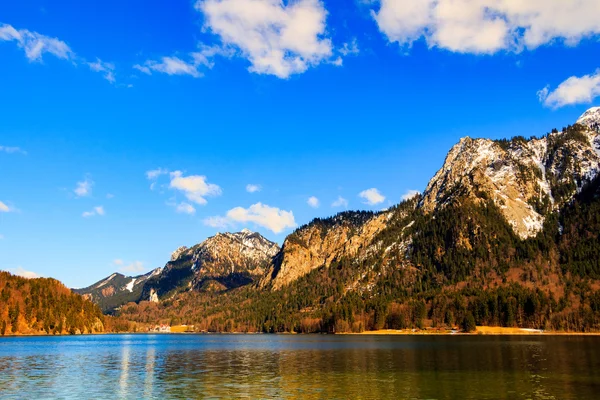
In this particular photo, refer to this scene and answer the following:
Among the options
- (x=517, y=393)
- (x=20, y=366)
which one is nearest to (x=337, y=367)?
(x=517, y=393)

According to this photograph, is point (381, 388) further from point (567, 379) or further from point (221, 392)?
point (567, 379)

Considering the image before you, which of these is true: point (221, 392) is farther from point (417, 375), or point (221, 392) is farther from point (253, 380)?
point (417, 375)

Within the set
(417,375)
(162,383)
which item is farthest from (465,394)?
(162,383)

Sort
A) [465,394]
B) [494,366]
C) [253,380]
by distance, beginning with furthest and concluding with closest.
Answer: [494,366] < [253,380] < [465,394]

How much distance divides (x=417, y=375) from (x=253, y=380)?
81.1 ft

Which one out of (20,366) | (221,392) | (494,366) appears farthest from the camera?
(20,366)

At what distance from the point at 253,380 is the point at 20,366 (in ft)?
172

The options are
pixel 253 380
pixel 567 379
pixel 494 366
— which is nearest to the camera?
pixel 567 379

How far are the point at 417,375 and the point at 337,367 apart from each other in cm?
1873

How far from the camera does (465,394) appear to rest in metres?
55.6

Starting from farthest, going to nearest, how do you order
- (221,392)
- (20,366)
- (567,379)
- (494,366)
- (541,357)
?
1. (541,357)
2. (20,366)
3. (494,366)
4. (567,379)
5. (221,392)

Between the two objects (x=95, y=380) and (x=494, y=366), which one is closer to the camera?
(x=95, y=380)

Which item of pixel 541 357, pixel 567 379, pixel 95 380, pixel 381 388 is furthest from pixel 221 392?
pixel 541 357

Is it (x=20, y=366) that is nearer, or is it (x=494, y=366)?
(x=494, y=366)
